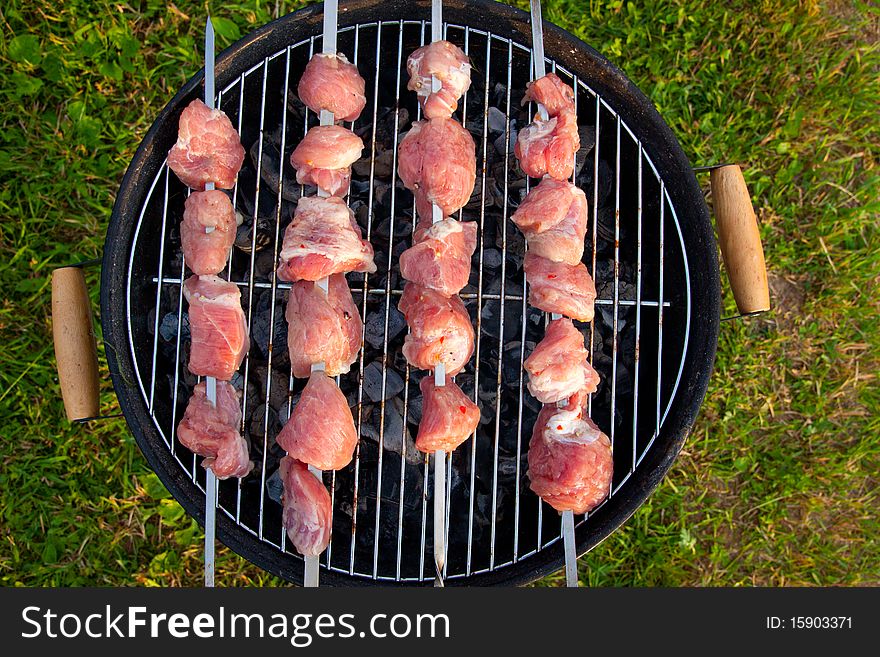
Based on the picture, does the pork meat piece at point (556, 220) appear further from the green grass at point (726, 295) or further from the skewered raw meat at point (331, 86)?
the green grass at point (726, 295)

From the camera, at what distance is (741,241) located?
2.64m

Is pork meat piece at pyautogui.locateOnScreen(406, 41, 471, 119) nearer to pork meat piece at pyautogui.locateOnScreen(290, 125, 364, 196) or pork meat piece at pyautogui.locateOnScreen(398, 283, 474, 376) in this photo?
pork meat piece at pyautogui.locateOnScreen(290, 125, 364, 196)

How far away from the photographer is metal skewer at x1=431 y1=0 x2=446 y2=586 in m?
2.38

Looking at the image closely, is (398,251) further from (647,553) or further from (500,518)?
(647,553)

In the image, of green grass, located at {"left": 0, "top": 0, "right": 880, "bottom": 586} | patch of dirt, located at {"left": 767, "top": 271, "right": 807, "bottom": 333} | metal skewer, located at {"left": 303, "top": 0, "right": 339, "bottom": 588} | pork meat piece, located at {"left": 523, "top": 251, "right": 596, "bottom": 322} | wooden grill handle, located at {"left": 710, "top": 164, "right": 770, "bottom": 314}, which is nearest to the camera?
metal skewer, located at {"left": 303, "top": 0, "right": 339, "bottom": 588}

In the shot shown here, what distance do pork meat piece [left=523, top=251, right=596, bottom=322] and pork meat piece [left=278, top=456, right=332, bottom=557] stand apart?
3.50 feet

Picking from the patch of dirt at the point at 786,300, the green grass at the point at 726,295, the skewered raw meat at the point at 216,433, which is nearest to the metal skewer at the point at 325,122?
the skewered raw meat at the point at 216,433

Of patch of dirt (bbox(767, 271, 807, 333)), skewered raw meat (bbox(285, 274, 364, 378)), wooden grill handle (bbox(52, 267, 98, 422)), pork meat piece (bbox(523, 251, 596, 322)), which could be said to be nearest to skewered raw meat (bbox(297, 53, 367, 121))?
skewered raw meat (bbox(285, 274, 364, 378))

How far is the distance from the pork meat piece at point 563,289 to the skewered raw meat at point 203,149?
4.13ft

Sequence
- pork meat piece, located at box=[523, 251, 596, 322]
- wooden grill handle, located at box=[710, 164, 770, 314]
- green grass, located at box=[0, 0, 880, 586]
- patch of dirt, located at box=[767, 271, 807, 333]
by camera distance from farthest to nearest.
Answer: patch of dirt, located at box=[767, 271, 807, 333], green grass, located at box=[0, 0, 880, 586], wooden grill handle, located at box=[710, 164, 770, 314], pork meat piece, located at box=[523, 251, 596, 322]

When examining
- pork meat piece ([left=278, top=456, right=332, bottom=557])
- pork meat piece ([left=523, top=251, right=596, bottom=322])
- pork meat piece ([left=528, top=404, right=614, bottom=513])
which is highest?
pork meat piece ([left=523, top=251, right=596, bottom=322])

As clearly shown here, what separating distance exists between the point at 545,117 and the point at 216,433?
1736mm

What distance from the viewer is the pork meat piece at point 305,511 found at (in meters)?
2.40

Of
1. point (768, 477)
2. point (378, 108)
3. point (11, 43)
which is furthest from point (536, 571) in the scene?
point (11, 43)
